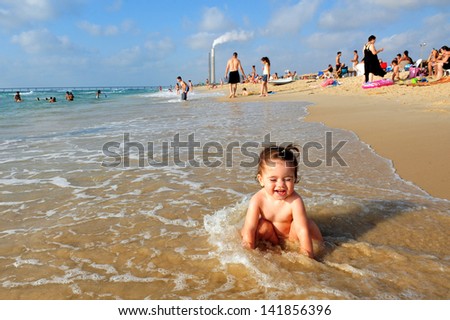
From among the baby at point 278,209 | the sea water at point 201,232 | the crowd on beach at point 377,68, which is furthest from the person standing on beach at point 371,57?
the baby at point 278,209

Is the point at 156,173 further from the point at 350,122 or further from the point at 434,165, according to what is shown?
the point at 350,122

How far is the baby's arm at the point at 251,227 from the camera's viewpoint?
2308 mm

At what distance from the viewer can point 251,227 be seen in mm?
2340

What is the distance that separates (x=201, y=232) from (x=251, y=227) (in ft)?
1.55

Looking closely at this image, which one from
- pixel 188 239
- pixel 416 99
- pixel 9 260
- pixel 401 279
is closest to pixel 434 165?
pixel 401 279

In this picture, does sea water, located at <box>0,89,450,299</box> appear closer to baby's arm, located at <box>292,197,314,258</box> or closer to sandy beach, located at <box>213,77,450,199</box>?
baby's arm, located at <box>292,197,314,258</box>

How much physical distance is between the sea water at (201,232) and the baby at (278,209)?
0.10m

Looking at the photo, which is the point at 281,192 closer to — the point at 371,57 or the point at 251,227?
the point at 251,227

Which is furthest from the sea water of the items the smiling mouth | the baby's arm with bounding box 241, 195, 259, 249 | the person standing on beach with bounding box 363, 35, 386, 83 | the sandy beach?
the person standing on beach with bounding box 363, 35, 386, 83

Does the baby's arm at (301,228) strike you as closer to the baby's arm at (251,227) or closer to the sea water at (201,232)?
the sea water at (201,232)

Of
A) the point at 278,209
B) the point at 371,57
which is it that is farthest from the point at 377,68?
the point at 278,209

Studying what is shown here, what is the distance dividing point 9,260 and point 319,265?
2.05 m

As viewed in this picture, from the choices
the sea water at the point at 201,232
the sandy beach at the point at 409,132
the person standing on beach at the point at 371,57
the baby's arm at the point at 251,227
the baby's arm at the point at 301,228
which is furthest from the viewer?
the person standing on beach at the point at 371,57
